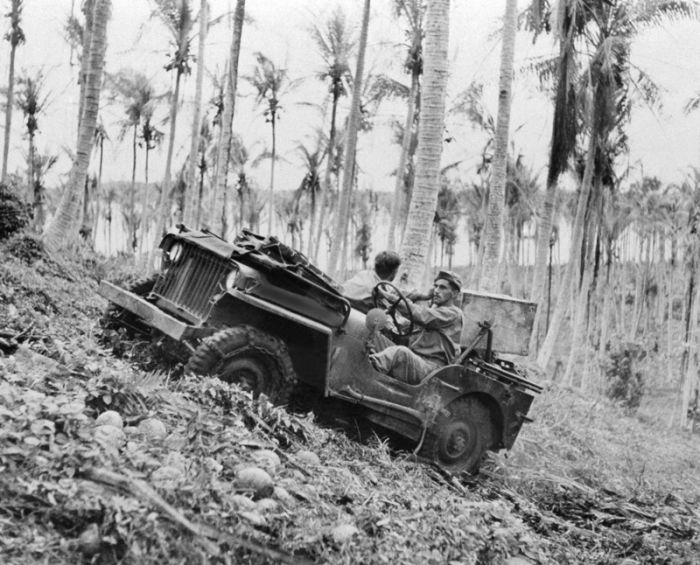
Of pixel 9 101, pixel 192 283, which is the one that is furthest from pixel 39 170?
pixel 192 283

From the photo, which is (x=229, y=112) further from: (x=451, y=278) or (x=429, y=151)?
(x=451, y=278)

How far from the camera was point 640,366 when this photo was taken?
31312 mm

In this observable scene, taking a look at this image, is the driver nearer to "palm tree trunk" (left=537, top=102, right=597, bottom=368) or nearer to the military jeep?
the military jeep

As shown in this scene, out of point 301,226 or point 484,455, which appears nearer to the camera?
point 484,455

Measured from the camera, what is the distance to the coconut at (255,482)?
11.6ft

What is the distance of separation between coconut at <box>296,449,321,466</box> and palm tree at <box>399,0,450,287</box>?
16.2 feet

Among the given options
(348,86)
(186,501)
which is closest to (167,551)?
(186,501)

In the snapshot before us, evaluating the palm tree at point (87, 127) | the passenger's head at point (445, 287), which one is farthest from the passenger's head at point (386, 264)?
the palm tree at point (87, 127)

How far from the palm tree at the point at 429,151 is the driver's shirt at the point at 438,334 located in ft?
9.04

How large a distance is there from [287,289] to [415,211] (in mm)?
4150

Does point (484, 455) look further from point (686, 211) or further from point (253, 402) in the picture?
point (686, 211)

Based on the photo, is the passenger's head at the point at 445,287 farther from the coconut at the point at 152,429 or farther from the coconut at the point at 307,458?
the coconut at the point at 152,429

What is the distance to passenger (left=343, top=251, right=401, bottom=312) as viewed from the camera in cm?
648

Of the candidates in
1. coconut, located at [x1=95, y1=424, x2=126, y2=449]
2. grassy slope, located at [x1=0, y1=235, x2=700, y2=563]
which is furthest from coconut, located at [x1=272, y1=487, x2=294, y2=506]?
coconut, located at [x1=95, y1=424, x2=126, y2=449]
